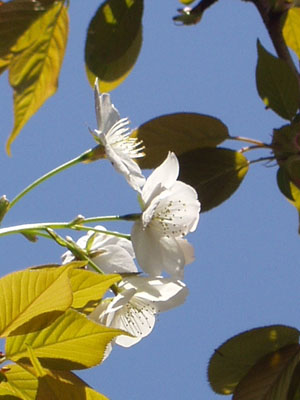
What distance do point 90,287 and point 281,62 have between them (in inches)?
16.2

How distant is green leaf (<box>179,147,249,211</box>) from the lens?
0.86 m

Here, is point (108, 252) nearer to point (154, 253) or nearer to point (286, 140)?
point (154, 253)

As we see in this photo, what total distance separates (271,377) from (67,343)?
28 cm

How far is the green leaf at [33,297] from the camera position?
0.49 meters

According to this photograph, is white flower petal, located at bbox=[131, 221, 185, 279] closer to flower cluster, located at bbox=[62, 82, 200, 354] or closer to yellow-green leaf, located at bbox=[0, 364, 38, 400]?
flower cluster, located at bbox=[62, 82, 200, 354]

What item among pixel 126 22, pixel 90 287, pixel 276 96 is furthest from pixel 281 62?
pixel 90 287

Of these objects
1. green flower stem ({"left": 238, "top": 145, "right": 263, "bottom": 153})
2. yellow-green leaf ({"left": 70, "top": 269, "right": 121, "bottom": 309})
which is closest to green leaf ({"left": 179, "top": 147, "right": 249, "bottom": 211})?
green flower stem ({"left": 238, "top": 145, "right": 263, "bottom": 153})

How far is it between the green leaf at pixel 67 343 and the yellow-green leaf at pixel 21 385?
2 centimetres

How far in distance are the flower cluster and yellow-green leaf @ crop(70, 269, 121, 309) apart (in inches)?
4.1

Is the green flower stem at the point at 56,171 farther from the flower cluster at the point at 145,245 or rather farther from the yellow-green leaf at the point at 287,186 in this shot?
the yellow-green leaf at the point at 287,186

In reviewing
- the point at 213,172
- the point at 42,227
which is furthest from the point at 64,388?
the point at 213,172

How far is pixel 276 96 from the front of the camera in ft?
2.89

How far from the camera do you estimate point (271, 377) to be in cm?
73

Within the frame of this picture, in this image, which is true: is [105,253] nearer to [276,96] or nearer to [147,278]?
[147,278]
